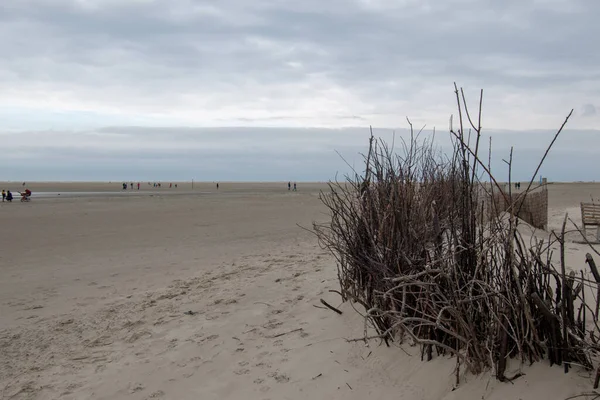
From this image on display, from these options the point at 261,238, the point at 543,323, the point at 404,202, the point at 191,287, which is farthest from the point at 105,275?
the point at 543,323

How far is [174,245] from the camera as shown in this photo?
36.8 feet

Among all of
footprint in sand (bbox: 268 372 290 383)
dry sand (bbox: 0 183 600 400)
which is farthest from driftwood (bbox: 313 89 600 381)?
footprint in sand (bbox: 268 372 290 383)

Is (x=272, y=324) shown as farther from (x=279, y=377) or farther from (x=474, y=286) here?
(x=474, y=286)

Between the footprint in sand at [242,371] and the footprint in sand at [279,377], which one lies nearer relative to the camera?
the footprint in sand at [279,377]

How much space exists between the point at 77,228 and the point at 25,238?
7.31 feet

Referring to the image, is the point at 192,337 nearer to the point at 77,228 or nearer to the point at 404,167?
the point at 404,167

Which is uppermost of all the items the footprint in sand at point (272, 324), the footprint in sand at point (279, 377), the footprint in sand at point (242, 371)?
the footprint in sand at point (272, 324)

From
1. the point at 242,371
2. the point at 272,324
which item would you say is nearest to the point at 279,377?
the point at 242,371

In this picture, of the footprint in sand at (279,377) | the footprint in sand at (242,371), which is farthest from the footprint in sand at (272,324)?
the footprint in sand at (279,377)

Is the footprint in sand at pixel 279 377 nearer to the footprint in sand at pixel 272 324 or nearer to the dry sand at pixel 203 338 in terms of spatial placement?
the dry sand at pixel 203 338

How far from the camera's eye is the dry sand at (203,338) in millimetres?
3070

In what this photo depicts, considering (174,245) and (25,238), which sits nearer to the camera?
(174,245)

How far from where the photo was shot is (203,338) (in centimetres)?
445

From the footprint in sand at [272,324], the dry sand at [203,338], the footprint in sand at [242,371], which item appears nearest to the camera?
the dry sand at [203,338]
